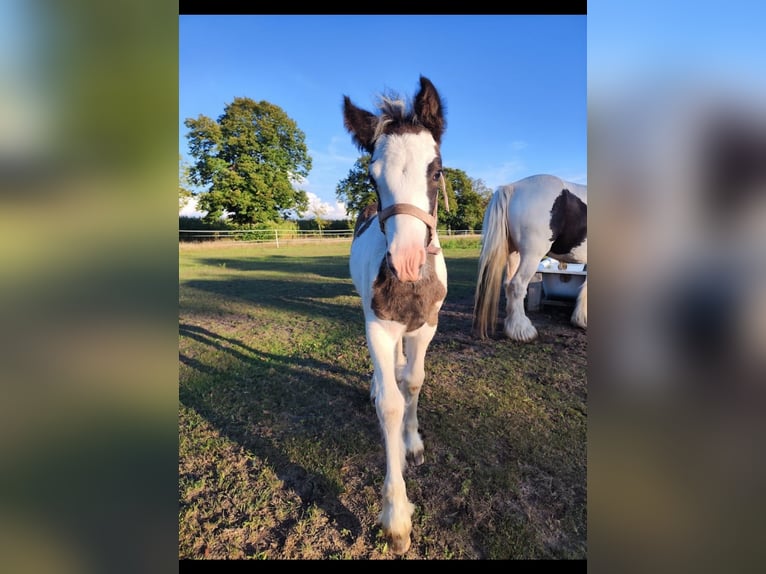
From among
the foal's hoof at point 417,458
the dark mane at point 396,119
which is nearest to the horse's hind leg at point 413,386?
the foal's hoof at point 417,458

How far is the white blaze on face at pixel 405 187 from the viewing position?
4.25ft

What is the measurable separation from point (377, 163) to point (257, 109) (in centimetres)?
1645

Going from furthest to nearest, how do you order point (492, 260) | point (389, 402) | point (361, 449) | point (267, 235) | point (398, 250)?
1. point (267, 235)
2. point (492, 260)
3. point (361, 449)
4. point (389, 402)
5. point (398, 250)

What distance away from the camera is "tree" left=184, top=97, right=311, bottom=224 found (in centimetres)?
1295

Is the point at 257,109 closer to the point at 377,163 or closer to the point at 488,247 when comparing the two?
the point at 488,247

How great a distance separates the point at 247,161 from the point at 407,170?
14135mm

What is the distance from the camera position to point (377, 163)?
1446 mm

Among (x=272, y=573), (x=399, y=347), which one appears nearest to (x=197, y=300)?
(x=399, y=347)
